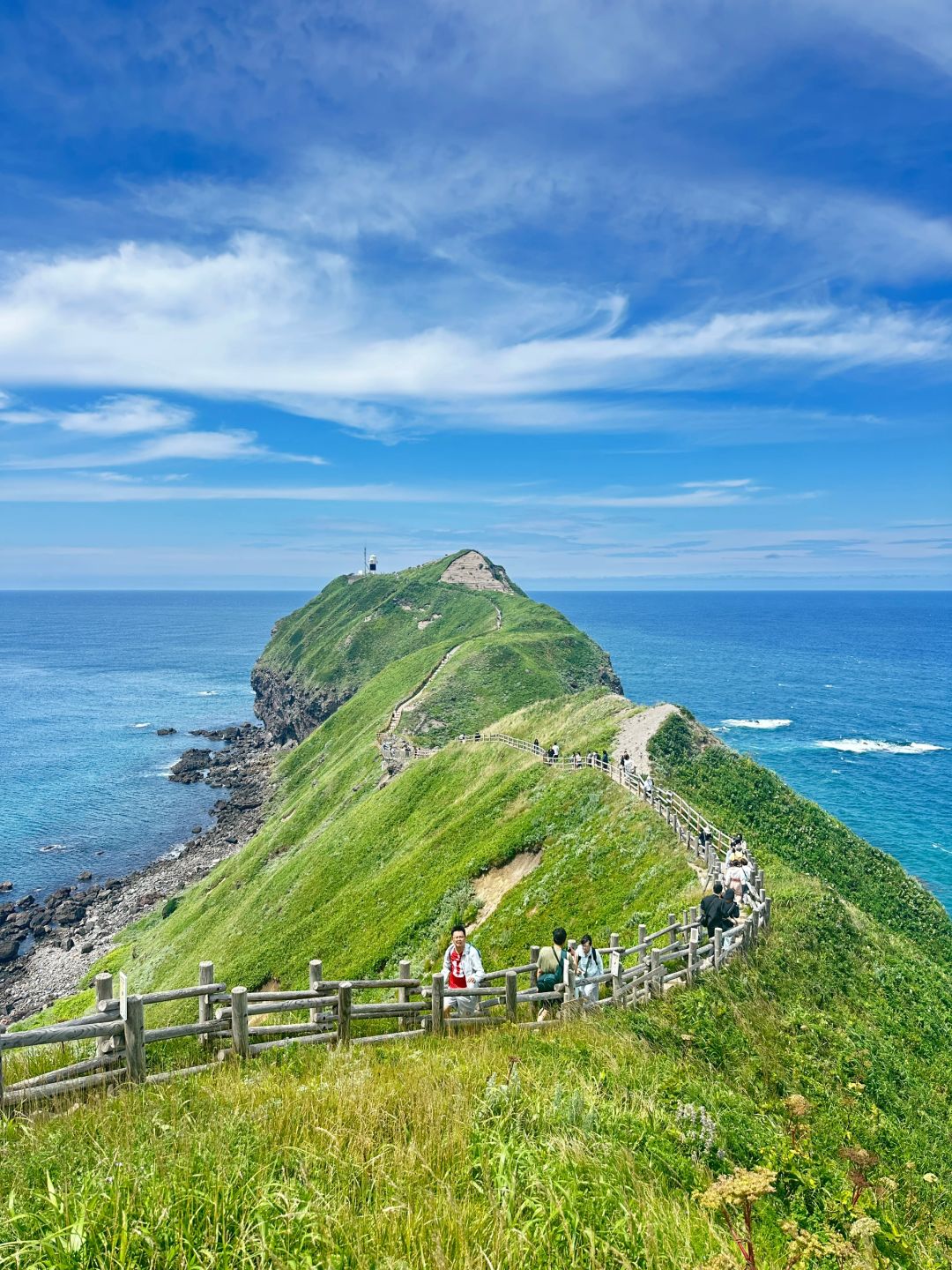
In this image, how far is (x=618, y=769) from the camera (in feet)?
119

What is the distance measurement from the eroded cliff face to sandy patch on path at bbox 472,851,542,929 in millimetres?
74654

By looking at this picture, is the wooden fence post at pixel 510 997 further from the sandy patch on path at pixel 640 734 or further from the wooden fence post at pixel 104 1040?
the sandy patch on path at pixel 640 734

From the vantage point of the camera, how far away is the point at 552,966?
15.4m

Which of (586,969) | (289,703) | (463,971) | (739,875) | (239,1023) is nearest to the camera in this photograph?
(239,1023)

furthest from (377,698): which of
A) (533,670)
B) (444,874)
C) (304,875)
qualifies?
(444,874)

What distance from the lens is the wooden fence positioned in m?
9.42

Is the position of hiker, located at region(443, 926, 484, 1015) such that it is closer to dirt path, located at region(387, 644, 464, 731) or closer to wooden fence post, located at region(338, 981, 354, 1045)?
wooden fence post, located at region(338, 981, 354, 1045)

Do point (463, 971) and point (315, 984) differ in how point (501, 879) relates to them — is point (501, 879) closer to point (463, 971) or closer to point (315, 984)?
point (463, 971)

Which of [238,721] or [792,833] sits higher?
[792,833]

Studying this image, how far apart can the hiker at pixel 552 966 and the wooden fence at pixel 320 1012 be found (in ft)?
0.89

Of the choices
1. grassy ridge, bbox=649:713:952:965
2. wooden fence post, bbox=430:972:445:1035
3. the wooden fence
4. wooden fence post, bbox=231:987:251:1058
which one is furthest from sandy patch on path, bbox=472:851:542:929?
wooden fence post, bbox=231:987:251:1058

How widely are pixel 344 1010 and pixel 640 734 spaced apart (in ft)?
114

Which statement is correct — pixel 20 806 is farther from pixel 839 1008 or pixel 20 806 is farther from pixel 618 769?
pixel 839 1008

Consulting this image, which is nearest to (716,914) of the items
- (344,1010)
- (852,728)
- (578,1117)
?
(344,1010)
